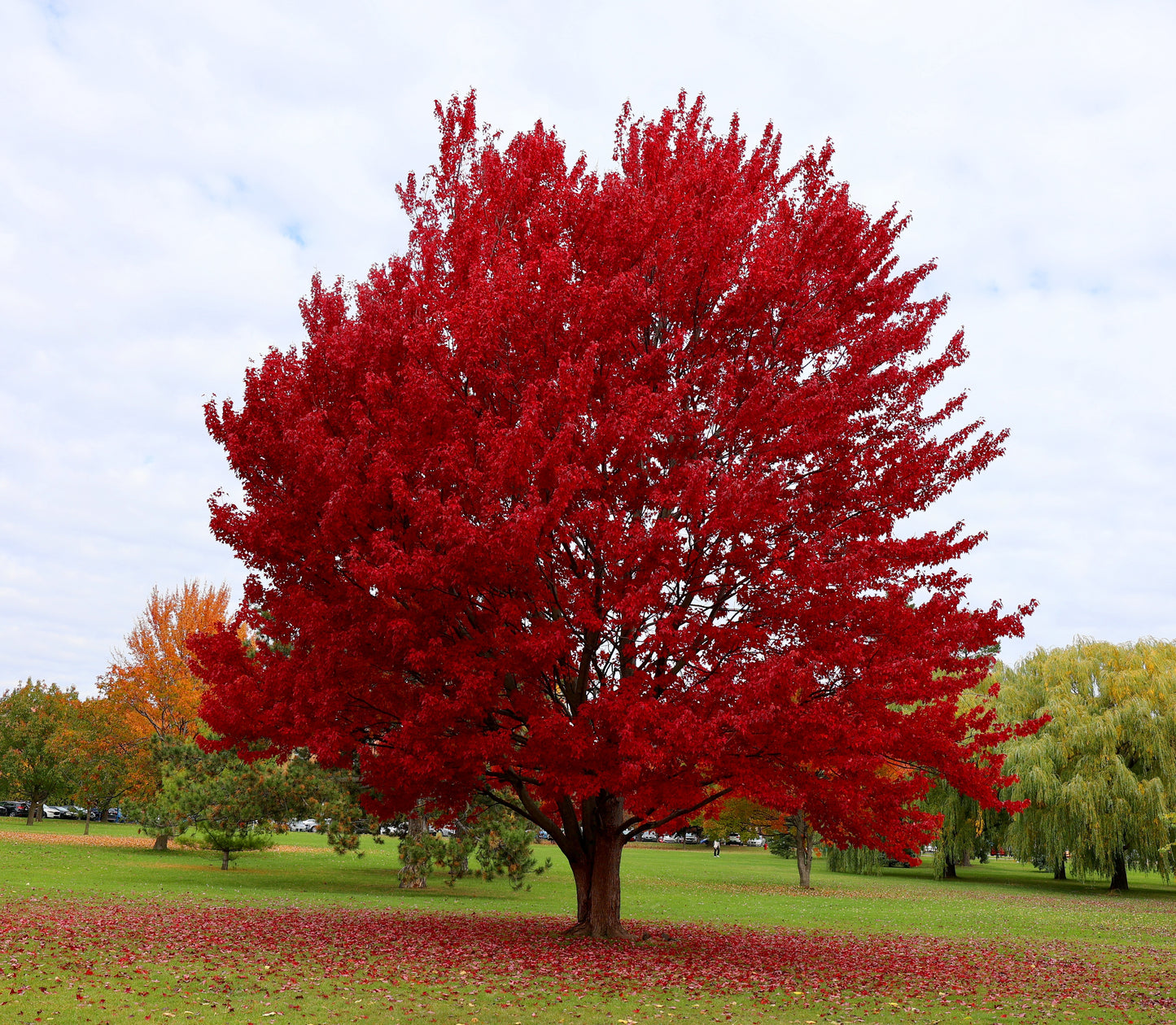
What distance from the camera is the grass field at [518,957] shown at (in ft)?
31.1

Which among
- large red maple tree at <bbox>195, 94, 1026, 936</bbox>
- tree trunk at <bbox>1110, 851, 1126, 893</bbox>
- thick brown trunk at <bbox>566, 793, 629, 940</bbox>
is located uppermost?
large red maple tree at <bbox>195, 94, 1026, 936</bbox>

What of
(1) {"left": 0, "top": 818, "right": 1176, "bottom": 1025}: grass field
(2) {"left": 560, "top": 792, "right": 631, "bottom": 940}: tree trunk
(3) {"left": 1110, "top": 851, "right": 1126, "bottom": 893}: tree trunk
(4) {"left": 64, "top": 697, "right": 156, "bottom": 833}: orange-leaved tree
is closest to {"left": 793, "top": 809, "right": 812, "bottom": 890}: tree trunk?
(1) {"left": 0, "top": 818, "right": 1176, "bottom": 1025}: grass field

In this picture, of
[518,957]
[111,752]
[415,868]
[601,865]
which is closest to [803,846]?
[415,868]

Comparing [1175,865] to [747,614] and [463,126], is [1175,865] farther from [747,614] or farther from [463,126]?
[463,126]

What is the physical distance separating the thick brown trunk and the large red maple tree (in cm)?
113

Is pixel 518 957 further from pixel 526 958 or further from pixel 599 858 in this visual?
pixel 599 858

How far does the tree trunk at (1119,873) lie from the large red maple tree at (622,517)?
26714 millimetres

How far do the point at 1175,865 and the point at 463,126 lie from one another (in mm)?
33426

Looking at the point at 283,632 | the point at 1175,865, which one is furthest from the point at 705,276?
the point at 1175,865

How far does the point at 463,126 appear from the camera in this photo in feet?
47.8

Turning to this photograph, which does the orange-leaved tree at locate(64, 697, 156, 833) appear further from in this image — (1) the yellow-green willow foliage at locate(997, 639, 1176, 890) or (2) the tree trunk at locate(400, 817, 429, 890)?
(1) the yellow-green willow foliage at locate(997, 639, 1176, 890)

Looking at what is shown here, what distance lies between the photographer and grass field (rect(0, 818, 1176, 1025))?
947 centimetres

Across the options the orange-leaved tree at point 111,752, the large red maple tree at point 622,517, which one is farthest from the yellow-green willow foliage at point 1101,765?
the orange-leaved tree at point 111,752

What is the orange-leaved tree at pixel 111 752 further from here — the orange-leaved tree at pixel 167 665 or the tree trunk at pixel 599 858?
the tree trunk at pixel 599 858
